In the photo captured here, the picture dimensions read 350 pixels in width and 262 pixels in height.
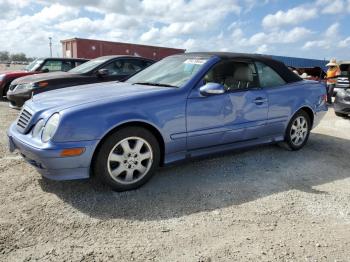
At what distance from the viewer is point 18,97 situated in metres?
7.66

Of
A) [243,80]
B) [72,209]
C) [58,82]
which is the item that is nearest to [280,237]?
[72,209]

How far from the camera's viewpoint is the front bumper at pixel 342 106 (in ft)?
27.6

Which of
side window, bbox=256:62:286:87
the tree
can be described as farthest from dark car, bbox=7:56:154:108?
the tree

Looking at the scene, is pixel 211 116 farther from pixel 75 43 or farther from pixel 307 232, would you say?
pixel 75 43

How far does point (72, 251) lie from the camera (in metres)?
2.66

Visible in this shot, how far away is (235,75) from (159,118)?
1.56 meters

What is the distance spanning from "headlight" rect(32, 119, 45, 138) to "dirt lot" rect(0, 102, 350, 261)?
0.62 metres

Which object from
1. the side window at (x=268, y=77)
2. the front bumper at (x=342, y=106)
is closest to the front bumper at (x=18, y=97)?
the side window at (x=268, y=77)

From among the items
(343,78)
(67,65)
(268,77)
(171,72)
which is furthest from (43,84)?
(343,78)

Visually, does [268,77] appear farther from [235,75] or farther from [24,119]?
[24,119]

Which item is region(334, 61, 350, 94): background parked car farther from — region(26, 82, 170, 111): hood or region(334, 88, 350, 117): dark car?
region(26, 82, 170, 111): hood

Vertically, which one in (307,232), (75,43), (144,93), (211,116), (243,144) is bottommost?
(307,232)

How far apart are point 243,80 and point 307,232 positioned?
233 cm

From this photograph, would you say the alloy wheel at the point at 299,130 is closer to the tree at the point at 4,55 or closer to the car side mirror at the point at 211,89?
the car side mirror at the point at 211,89
